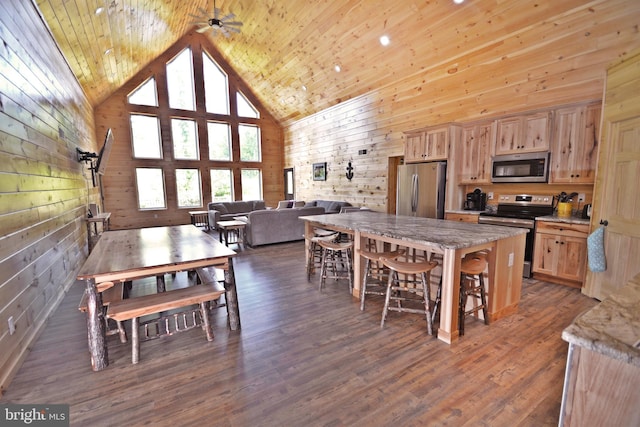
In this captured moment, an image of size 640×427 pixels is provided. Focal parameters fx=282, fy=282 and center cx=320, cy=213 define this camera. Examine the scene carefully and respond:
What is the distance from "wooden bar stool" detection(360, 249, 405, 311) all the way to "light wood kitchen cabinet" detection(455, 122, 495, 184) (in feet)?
7.42

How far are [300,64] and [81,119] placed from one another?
4720mm

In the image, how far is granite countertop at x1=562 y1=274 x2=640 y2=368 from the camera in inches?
29.2

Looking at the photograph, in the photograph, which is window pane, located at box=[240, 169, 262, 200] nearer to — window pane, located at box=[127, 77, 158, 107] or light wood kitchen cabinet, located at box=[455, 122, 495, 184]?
window pane, located at box=[127, 77, 158, 107]

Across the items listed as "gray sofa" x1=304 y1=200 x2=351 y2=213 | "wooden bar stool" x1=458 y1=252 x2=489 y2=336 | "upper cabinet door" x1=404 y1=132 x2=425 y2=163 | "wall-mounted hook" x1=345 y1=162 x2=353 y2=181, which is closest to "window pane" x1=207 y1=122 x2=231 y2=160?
"gray sofa" x1=304 y1=200 x2=351 y2=213

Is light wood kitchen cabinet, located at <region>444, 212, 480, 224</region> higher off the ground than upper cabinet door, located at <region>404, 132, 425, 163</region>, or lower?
lower

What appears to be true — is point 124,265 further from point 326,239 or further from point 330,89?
point 330,89

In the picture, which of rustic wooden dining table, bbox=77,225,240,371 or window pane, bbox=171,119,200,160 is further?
window pane, bbox=171,119,200,160

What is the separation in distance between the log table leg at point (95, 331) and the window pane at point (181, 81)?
8283 mm

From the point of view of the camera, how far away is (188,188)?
359 inches

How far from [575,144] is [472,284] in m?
2.57

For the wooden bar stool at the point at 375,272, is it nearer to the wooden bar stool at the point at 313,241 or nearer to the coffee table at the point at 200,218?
the wooden bar stool at the point at 313,241

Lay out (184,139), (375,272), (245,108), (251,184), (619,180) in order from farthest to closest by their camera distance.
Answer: (251,184) < (245,108) < (184,139) < (375,272) < (619,180)

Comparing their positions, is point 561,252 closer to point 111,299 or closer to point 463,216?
point 463,216

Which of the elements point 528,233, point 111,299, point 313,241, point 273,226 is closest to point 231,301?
point 111,299
